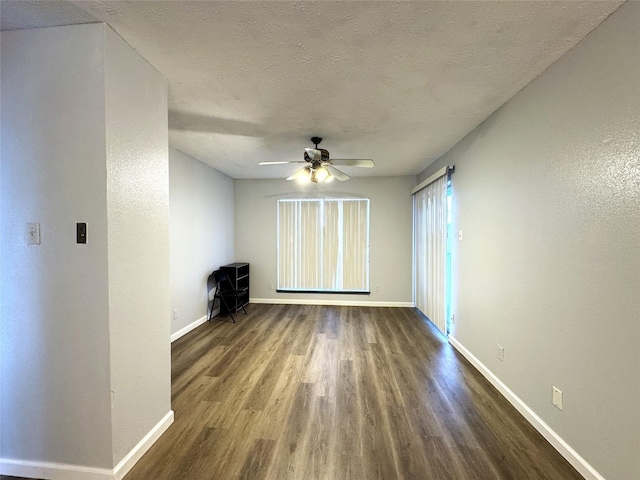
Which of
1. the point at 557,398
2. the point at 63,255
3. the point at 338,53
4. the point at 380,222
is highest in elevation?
the point at 338,53

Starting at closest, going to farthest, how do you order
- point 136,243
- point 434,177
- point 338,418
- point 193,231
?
point 136,243, point 338,418, point 434,177, point 193,231

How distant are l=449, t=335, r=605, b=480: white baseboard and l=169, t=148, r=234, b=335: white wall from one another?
3.65m

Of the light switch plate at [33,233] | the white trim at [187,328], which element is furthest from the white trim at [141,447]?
the white trim at [187,328]

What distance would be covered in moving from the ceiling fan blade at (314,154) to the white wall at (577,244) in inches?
63.7

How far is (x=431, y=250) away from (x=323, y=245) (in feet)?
6.83

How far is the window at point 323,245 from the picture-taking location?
213 inches

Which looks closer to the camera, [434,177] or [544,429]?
[544,429]

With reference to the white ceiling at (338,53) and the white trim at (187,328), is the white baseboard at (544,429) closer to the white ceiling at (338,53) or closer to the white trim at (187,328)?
the white ceiling at (338,53)

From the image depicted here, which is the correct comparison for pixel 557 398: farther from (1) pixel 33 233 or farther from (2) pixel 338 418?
(1) pixel 33 233

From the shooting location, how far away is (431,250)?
4.23 metres

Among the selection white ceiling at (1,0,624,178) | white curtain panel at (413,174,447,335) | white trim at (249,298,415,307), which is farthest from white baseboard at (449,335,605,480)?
white trim at (249,298,415,307)

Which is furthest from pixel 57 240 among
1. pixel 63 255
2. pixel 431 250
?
pixel 431 250

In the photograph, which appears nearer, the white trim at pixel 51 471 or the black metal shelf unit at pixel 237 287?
the white trim at pixel 51 471

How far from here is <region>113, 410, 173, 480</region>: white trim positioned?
1529 millimetres
